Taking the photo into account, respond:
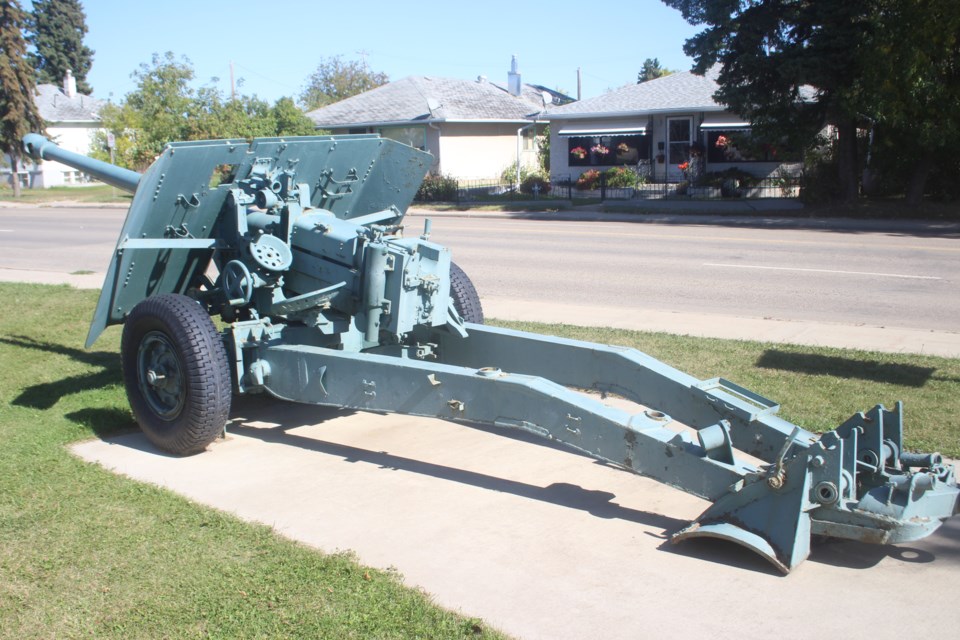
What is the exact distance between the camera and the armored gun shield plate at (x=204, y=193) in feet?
20.5

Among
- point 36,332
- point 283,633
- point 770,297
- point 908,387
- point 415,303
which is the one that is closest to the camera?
point 283,633

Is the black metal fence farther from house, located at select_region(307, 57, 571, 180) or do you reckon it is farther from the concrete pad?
the concrete pad

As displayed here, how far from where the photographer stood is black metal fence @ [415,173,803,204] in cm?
3011

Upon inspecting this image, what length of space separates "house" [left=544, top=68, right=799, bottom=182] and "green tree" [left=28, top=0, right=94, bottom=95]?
66514mm

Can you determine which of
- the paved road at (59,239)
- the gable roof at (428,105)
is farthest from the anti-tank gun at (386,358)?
the gable roof at (428,105)

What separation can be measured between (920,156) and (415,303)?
69.5 ft

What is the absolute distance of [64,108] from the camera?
6209 centimetres

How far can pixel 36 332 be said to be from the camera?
9930 mm

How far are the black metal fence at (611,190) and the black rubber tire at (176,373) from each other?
24030mm

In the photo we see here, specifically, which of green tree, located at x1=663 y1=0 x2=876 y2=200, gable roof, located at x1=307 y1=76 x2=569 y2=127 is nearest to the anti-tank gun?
green tree, located at x1=663 y1=0 x2=876 y2=200

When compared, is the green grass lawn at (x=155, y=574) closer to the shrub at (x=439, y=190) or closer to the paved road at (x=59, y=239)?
the paved road at (x=59, y=239)

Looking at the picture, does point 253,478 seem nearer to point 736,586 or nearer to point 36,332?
point 736,586

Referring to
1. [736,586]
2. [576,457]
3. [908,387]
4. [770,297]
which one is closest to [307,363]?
[576,457]

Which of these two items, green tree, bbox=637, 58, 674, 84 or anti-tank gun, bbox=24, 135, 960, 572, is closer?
anti-tank gun, bbox=24, 135, 960, 572
